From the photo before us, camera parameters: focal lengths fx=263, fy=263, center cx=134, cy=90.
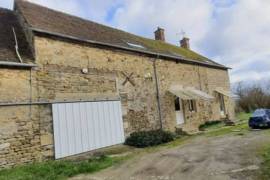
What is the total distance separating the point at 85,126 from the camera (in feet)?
42.3

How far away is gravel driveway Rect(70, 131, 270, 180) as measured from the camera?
24.8ft

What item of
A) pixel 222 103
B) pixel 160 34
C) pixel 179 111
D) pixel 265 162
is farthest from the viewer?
pixel 160 34

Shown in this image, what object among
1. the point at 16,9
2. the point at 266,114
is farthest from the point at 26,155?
the point at 266,114

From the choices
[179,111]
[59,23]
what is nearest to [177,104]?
[179,111]

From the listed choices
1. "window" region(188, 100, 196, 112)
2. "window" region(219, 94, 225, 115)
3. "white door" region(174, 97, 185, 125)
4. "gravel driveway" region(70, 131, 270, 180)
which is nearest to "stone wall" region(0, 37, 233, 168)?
"window" region(188, 100, 196, 112)

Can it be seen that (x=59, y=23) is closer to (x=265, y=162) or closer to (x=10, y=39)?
(x=10, y=39)

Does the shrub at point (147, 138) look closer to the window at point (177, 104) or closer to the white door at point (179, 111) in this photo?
the white door at point (179, 111)

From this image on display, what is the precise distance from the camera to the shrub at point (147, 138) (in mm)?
14281

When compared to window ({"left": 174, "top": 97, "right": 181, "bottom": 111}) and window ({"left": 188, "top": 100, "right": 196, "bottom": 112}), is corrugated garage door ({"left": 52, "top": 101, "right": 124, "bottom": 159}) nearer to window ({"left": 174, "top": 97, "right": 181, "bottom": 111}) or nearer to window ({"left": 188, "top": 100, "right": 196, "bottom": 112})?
window ({"left": 174, "top": 97, "right": 181, "bottom": 111})

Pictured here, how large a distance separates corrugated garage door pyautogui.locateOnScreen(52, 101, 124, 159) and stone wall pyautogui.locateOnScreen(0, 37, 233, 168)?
1.14 ft

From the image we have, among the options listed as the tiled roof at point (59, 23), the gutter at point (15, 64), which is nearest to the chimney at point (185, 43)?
the tiled roof at point (59, 23)

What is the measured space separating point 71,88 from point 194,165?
6.91 m

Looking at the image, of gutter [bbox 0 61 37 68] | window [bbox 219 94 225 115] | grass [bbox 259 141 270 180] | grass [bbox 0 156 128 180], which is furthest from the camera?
window [bbox 219 94 225 115]

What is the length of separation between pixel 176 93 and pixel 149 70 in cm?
266
